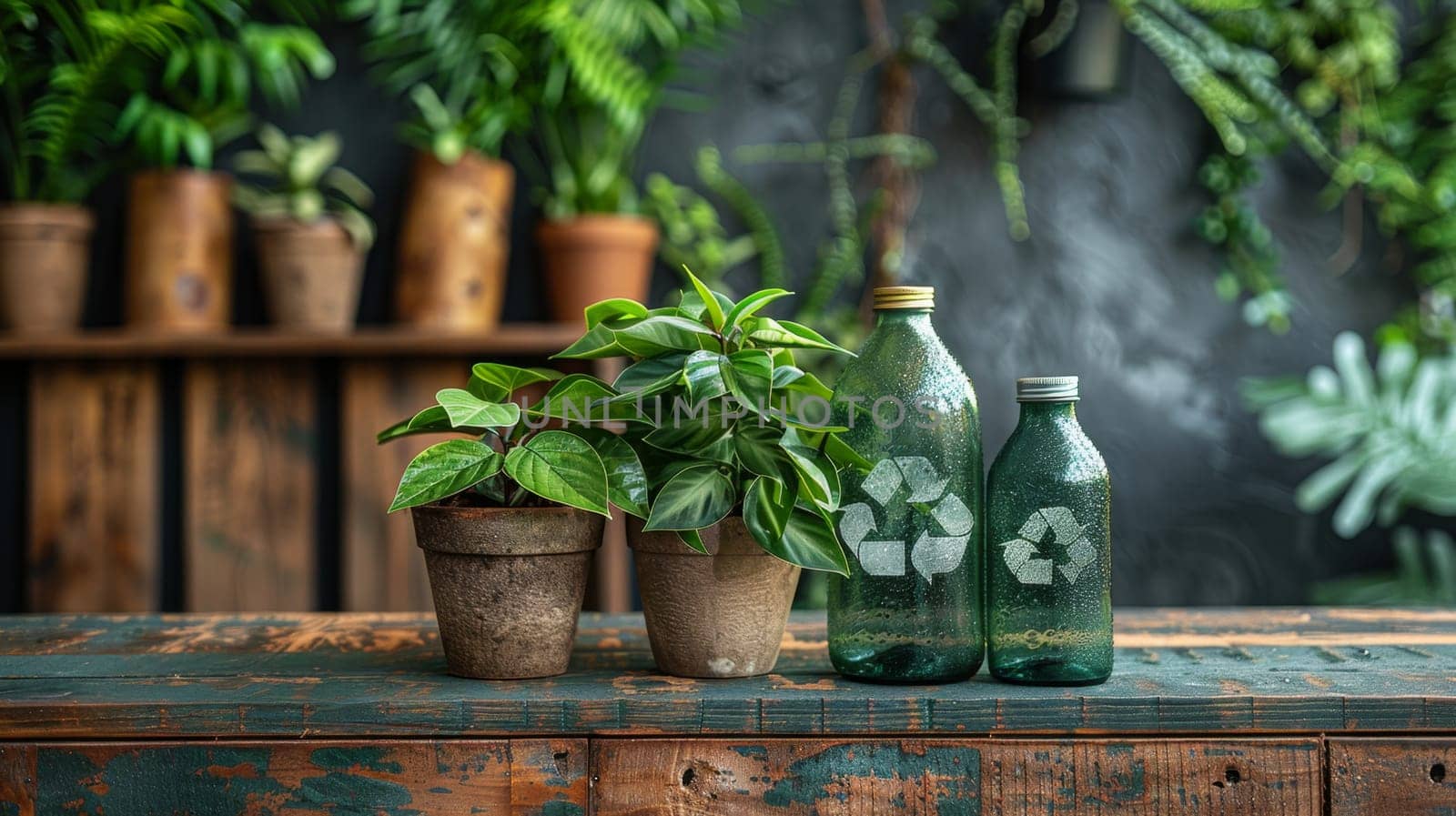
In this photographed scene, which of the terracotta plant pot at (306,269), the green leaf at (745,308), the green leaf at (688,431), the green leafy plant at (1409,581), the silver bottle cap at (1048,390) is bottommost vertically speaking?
the green leafy plant at (1409,581)

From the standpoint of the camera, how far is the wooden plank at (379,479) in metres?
2.04

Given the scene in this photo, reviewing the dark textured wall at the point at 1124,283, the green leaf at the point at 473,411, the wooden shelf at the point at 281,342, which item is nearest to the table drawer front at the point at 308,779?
the green leaf at the point at 473,411

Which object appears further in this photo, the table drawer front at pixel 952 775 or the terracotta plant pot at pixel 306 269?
the terracotta plant pot at pixel 306 269

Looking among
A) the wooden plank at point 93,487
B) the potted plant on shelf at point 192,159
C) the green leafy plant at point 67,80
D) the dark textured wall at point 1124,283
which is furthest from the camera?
the dark textured wall at point 1124,283

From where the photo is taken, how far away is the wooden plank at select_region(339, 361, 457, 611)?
6.70ft

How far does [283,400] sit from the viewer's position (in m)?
2.06

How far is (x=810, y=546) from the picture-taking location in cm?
86

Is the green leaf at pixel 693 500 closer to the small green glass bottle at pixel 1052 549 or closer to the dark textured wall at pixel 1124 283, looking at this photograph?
the small green glass bottle at pixel 1052 549

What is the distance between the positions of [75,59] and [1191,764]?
197 cm

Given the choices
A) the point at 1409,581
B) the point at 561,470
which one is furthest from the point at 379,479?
the point at 1409,581

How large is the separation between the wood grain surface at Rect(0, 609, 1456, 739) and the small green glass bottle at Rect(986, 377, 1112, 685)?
0.03 metres

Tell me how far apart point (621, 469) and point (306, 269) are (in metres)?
1.27

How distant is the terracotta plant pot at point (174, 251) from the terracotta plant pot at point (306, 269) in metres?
0.09

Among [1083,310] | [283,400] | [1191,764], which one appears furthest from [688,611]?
[1083,310]
